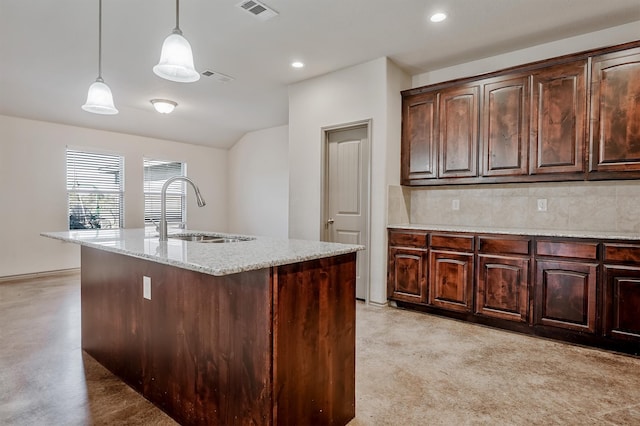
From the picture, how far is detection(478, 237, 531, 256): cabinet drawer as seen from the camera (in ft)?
10.0

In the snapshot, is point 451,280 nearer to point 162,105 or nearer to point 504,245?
point 504,245

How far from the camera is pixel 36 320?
3.42 metres

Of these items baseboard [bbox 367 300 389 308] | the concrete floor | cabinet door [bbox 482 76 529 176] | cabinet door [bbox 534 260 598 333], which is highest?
cabinet door [bbox 482 76 529 176]

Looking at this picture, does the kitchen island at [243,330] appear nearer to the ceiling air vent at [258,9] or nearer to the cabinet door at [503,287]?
the cabinet door at [503,287]

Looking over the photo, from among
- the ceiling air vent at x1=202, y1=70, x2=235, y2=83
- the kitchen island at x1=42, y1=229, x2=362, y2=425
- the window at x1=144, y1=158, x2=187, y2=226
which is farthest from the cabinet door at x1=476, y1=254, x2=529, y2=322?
the window at x1=144, y1=158, x2=187, y2=226

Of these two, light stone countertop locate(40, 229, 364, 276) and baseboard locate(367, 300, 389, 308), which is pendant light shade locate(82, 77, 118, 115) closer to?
light stone countertop locate(40, 229, 364, 276)

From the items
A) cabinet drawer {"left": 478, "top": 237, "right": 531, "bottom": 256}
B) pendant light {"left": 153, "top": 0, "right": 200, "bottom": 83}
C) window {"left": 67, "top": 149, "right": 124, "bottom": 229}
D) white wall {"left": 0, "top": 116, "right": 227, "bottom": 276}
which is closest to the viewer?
pendant light {"left": 153, "top": 0, "right": 200, "bottom": 83}

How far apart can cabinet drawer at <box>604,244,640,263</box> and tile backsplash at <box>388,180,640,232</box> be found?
627 mm

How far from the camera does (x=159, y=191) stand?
6.73m

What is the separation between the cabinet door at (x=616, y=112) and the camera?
288cm

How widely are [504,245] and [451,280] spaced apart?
0.60m

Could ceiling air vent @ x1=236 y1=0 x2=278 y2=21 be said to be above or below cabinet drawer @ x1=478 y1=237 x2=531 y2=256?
above

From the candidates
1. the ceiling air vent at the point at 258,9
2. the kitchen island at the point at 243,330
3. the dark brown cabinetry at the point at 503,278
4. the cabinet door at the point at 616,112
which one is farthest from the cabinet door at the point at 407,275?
the ceiling air vent at the point at 258,9

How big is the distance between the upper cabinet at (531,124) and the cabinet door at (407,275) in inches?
33.6
